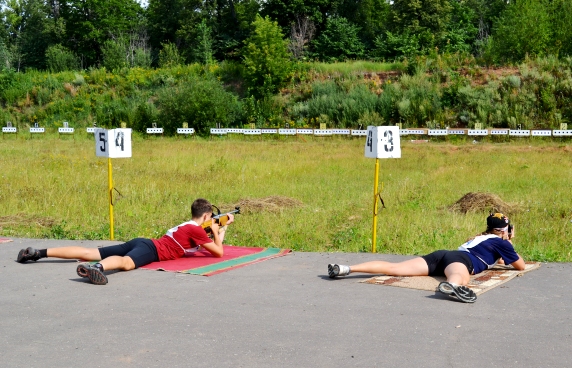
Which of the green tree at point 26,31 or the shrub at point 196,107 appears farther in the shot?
the green tree at point 26,31

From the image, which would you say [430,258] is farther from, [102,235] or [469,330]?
[102,235]

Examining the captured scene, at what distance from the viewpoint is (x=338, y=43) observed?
55.5 meters

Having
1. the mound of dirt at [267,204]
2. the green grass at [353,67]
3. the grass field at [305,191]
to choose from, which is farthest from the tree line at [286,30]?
the mound of dirt at [267,204]

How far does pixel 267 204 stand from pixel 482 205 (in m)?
4.55

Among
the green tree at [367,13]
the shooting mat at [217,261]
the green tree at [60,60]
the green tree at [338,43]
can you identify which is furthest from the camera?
the green tree at [367,13]

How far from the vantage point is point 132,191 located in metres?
17.2

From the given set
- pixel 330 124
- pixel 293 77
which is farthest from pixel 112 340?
pixel 293 77

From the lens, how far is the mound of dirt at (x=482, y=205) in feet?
47.5

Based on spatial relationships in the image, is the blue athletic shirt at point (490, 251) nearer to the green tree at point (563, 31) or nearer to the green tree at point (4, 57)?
the green tree at point (563, 31)

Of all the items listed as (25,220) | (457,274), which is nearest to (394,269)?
(457,274)

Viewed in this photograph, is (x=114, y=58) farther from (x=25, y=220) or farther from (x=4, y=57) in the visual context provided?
(x=25, y=220)

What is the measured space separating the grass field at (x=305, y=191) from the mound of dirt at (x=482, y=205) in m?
0.31

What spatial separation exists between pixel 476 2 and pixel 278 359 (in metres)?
67.1

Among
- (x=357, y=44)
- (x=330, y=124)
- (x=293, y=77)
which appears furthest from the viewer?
(x=357, y=44)
